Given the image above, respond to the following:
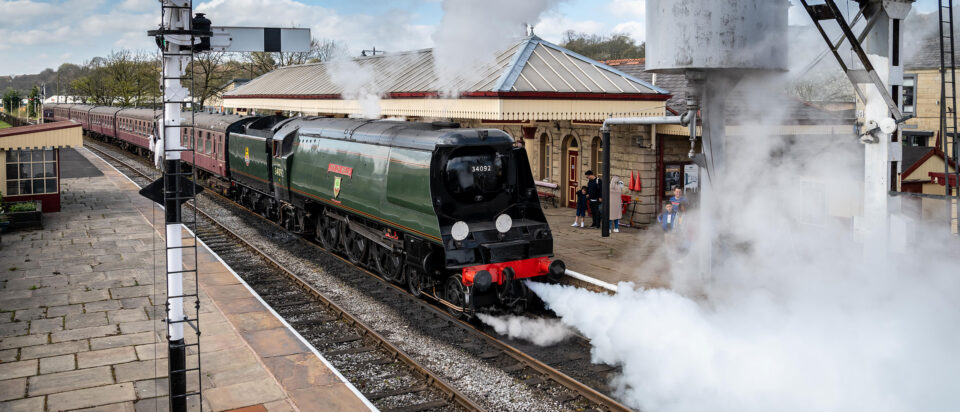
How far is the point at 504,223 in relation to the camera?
1034cm

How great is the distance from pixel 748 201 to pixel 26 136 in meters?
17.5

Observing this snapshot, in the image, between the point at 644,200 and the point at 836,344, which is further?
the point at 644,200

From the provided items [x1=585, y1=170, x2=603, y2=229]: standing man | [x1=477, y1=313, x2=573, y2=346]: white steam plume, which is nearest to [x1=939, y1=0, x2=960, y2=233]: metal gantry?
[x1=477, y1=313, x2=573, y2=346]: white steam plume

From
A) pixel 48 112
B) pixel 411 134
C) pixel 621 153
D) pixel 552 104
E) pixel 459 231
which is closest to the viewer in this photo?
pixel 459 231

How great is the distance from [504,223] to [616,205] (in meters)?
6.15

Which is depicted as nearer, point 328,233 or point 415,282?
point 415,282

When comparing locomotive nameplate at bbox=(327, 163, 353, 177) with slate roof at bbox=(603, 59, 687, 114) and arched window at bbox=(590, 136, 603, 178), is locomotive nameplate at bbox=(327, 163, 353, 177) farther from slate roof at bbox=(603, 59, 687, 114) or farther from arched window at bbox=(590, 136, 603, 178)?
arched window at bbox=(590, 136, 603, 178)

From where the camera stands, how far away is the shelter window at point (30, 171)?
62.4ft

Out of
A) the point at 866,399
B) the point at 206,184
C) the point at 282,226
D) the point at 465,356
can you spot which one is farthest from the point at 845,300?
the point at 206,184

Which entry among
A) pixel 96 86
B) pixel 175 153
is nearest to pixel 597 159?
pixel 175 153

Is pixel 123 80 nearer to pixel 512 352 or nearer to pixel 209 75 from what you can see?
pixel 209 75

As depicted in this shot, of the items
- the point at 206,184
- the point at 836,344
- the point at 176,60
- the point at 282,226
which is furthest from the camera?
the point at 206,184

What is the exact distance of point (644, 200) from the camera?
1645 centimetres

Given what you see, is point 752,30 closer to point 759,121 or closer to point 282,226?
point 759,121
